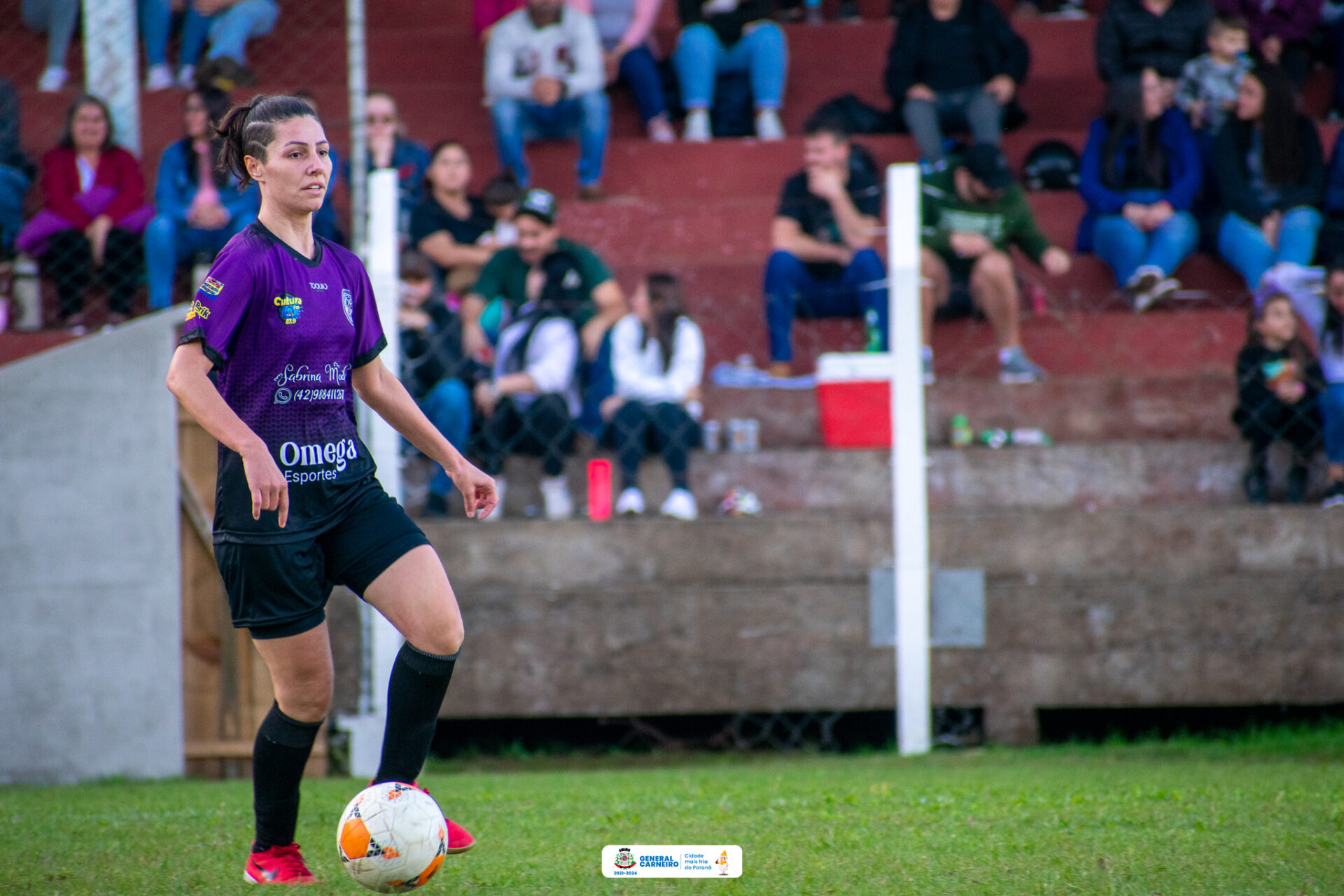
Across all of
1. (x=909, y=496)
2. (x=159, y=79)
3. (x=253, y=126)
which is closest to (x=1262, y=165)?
(x=909, y=496)

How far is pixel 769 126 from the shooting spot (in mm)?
10477

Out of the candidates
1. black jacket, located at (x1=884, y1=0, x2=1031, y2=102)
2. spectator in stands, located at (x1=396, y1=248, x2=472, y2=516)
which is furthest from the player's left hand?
black jacket, located at (x1=884, y1=0, x2=1031, y2=102)

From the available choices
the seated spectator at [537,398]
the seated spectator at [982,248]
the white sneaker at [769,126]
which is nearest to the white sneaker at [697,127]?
the white sneaker at [769,126]

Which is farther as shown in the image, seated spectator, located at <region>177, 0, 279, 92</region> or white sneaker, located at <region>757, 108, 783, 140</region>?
white sneaker, located at <region>757, 108, 783, 140</region>

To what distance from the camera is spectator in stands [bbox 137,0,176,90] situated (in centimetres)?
1015

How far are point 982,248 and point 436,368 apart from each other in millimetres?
3366

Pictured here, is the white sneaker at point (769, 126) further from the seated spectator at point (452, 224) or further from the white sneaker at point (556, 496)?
the white sneaker at point (556, 496)

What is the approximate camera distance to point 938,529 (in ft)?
23.2

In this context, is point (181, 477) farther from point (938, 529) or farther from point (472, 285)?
point (938, 529)

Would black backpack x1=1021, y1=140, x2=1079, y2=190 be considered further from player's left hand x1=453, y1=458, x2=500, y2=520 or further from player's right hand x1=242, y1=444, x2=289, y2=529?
player's right hand x1=242, y1=444, x2=289, y2=529

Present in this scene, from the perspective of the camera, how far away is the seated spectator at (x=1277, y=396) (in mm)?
7438

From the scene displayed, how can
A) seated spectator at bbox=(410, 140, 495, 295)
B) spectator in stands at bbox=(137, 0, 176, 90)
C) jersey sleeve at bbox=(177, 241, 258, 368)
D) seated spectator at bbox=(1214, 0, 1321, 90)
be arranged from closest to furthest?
jersey sleeve at bbox=(177, 241, 258, 368) < seated spectator at bbox=(410, 140, 495, 295) < spectator in stands at bbox=(137, 0, 176, 90) < seated spectator at bbox=(1214, 0, 1321, 90)

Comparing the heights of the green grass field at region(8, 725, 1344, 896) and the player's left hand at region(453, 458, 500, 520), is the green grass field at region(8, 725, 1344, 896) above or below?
below

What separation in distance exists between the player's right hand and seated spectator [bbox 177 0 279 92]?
741 centimetres
